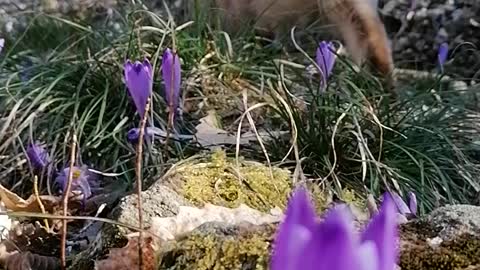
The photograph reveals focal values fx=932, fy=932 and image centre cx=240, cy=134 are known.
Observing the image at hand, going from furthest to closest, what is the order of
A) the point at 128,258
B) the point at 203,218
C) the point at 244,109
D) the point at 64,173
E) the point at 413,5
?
the point at 413,5 → the point at 244,109 → the point at 64,173 → the point at 203,218 → the point at 128,258

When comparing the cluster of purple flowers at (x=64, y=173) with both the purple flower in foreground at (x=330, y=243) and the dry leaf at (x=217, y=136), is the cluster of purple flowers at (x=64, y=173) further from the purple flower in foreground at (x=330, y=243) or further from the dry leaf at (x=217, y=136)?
the purple flower in foreground at (x=330, y=243)

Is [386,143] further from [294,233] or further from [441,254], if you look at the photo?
[294,233]

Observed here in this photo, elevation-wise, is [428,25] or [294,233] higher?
[294,233]

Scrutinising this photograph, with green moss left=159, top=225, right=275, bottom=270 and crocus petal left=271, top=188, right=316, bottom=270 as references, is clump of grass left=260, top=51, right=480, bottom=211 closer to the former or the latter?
green moss left=159, top=225, right=275, bottom=270

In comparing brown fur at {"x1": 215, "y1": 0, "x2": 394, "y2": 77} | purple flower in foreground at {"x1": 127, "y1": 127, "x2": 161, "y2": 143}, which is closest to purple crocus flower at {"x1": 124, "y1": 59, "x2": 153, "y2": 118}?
purple flower in foreground at {"x1": 127, "y1": 127, "x2": 161, "y2": 143}

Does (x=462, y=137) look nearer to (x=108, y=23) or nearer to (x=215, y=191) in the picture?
(x=215, y=191)

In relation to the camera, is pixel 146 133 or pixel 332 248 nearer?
pixel 332 248

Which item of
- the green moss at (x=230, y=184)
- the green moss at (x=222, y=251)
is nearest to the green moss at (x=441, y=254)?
the green moss at (x=222, y=251)

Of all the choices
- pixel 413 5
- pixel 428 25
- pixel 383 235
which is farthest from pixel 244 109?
pixel 413 5
